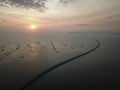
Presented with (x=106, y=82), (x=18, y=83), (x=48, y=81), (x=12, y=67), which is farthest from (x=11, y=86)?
(x=106, y=82)

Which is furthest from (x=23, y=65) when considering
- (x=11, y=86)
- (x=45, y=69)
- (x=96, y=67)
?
(x=96, y=67)

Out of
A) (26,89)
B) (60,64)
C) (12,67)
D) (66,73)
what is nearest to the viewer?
(26,89)

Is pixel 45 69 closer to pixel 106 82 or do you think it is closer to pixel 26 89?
pixel 26 89

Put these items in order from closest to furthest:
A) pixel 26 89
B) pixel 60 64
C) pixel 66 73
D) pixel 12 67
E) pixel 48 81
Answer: pixel 26 89
pixel 48 81
pixel 66 73
pixel 12 67
pixel 60 64

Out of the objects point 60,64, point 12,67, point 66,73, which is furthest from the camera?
point 60,64

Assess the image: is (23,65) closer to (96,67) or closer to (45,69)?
(45,69)

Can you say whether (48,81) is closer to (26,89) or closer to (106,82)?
(26,89)

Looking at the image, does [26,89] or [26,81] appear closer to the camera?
[26,89]

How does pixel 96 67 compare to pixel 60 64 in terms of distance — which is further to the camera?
pixel 60 64

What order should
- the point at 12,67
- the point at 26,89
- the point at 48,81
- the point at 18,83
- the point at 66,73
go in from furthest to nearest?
the point at 12,67 < the point at 66,73 < the point at 48,81 < the point at 18,83 < the point at 26,89
